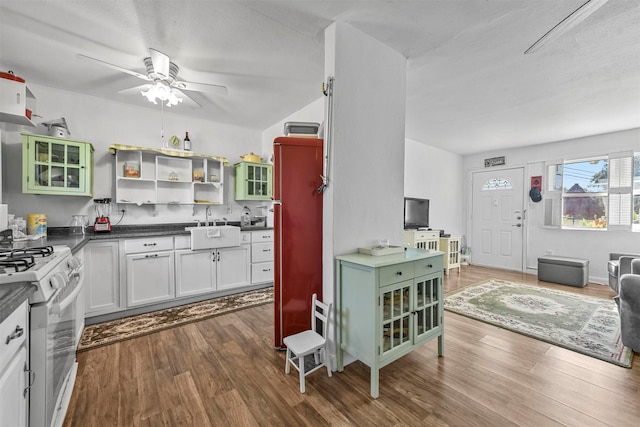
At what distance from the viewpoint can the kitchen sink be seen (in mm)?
3111

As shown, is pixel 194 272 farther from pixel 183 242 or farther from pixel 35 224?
pixel 35 224

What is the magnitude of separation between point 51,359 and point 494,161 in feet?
22.3

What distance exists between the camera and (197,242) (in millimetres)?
3115

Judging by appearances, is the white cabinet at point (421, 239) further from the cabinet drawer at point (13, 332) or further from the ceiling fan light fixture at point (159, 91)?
the cabinet drawer at point (13, 332)

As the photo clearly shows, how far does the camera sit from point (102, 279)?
2.63 meters

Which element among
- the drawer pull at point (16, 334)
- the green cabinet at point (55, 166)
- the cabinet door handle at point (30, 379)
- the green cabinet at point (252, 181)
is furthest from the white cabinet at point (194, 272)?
the drawer pull at point (16, 334)

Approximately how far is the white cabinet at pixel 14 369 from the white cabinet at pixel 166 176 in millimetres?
2570

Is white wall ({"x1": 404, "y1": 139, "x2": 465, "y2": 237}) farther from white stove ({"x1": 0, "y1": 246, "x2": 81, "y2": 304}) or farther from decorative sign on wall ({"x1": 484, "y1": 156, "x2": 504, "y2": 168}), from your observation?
white stove ({"x1": 0, "y1": 246, "x2": 81, "y2": 304})

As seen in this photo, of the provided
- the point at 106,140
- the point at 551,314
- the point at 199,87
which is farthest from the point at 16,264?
the point at 551,314

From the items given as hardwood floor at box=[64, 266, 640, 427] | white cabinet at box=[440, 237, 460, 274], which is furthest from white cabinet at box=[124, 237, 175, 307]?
white cabinet at box=[440, 237, 460, 274]

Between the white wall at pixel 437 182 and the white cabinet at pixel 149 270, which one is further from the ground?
the white wall at pixel 437 182

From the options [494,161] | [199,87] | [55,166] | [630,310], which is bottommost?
[630,310]

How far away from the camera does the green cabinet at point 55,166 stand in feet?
8.37

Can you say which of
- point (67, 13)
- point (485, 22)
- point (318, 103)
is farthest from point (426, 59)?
point (67, 13)
